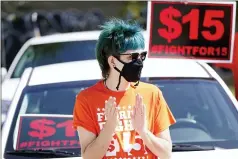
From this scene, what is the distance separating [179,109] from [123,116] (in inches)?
55.3

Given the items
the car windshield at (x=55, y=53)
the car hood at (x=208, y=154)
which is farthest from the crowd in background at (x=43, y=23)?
the car hood at (x=208, y=154)

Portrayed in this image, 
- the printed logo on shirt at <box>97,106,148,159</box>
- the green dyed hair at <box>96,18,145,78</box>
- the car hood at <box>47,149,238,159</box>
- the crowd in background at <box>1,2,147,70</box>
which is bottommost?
the crowd in background at <box>1,2,147,70</box>

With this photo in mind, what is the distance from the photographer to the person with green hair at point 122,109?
3.02m

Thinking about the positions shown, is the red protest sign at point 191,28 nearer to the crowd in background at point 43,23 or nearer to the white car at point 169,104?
the white car at point 169,104

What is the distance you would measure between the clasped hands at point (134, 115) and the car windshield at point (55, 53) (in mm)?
4097

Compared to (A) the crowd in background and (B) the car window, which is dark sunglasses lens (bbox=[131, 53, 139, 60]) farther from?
(A) the crowd in background

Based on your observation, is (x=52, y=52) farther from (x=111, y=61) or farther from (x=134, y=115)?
(x=134, y=115)

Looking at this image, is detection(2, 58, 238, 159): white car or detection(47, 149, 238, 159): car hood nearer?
detection(47, 149, 238, 159): car hood

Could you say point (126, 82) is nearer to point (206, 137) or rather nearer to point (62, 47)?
point (206, 137)

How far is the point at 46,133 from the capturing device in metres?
4.15

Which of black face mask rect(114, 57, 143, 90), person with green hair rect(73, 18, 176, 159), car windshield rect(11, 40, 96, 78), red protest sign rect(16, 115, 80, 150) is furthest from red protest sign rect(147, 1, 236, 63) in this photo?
car windshield rect(11, 40, 96, 78)

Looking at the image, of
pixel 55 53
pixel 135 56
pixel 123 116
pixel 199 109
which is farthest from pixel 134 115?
pixel 55 53

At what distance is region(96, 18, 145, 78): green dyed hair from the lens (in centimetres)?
306

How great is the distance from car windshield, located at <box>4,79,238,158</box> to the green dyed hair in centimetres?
109
